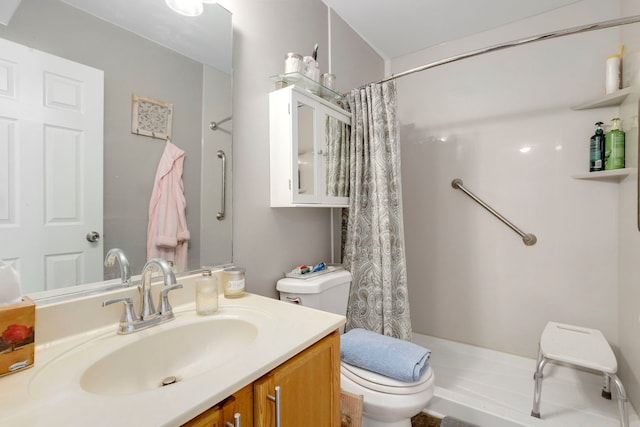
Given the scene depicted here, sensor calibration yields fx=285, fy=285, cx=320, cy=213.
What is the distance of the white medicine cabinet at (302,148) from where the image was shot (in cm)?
133

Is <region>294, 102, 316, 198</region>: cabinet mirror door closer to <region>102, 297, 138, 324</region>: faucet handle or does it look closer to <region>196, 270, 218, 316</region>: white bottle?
<region>196, 270, 218, 316</region>: white bottle

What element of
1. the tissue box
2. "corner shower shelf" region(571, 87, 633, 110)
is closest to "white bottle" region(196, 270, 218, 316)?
the tissue box

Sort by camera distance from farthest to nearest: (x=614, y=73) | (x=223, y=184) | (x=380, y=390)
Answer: (x=614, y=73) → (x=223, y=184) → (x=380, y=390)

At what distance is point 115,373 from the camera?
0.70m

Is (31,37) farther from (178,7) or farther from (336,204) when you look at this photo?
(336,204)

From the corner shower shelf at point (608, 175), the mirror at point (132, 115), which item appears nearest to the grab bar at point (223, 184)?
the mirror at point (132, 115)

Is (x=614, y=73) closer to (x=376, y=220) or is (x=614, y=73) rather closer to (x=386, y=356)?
(x=376, y=220)

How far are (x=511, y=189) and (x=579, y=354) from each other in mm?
1042

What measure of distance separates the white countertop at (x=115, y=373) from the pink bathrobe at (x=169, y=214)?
0.68 ft

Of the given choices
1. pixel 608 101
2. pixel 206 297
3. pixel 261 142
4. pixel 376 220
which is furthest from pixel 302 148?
pixel 608 101

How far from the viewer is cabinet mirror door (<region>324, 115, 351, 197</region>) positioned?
1.57m

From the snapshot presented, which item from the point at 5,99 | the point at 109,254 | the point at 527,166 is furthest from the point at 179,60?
the point at 527,166

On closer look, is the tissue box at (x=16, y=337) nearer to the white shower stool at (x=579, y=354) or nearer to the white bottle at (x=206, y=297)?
the white bottle at (x=206, y=297)

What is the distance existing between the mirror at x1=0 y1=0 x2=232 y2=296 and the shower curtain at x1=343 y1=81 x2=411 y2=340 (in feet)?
2.52
